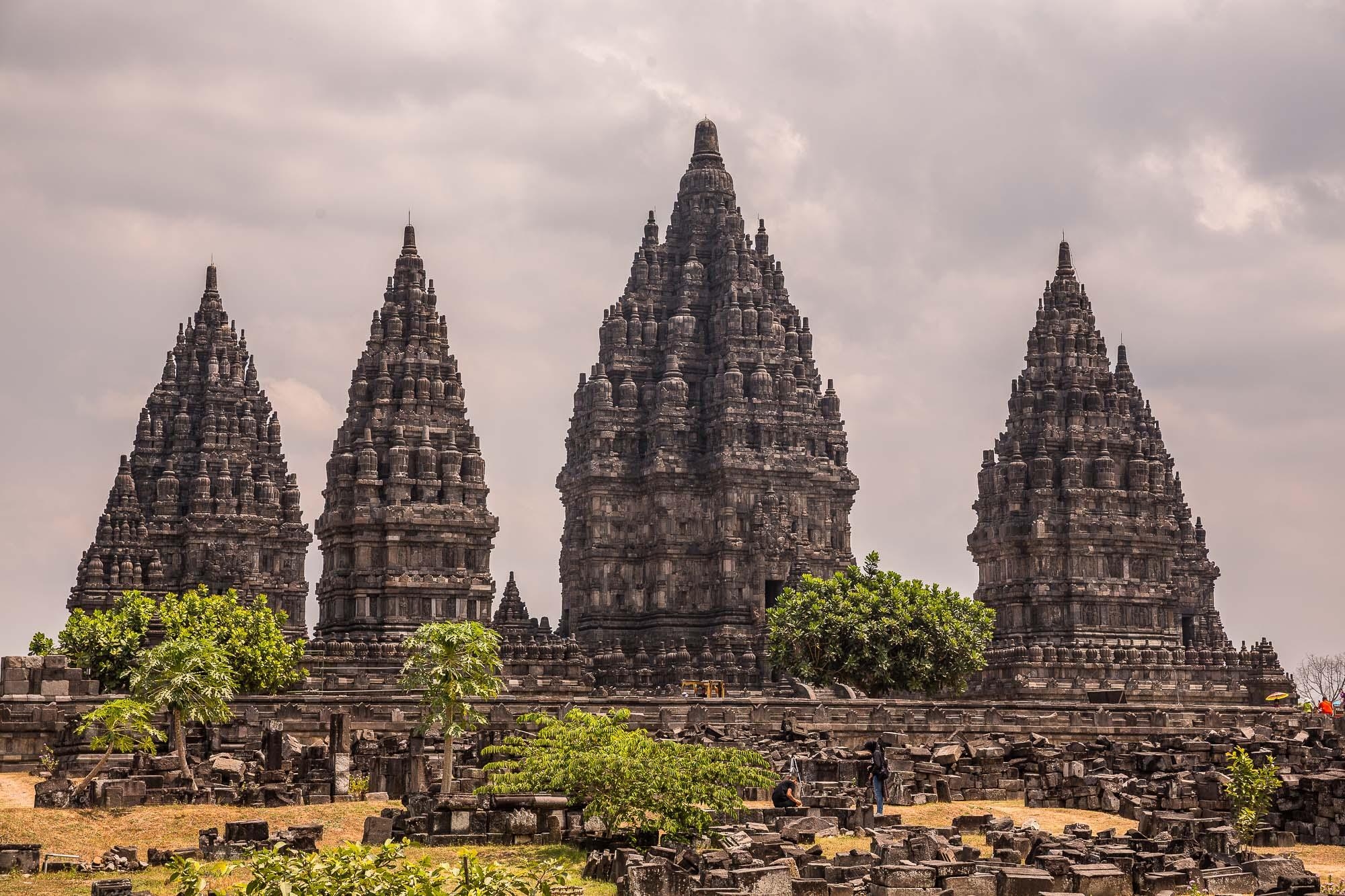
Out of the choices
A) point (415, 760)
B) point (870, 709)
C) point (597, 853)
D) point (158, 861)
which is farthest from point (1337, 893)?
point (870, 709)

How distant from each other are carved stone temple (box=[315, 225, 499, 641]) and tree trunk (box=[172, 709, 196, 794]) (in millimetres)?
29445

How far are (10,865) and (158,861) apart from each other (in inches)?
85.3

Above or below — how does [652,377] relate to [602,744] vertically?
above

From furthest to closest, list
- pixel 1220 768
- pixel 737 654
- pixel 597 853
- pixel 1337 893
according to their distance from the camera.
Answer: pixel 737 654 < pixel 1220 768 < pixel 597 853 < pixel 1337 893

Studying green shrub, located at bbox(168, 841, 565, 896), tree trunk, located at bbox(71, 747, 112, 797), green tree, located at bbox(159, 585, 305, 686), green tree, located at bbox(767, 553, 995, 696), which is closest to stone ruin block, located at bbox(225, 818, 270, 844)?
tree trunk, located at bbox(71, 747, 112, 797)

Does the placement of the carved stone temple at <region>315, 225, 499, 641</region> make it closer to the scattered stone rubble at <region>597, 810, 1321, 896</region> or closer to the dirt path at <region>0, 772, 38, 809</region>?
the dirt path at <region>0, 772, 38, 809</region>

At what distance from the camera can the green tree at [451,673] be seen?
44.4 m

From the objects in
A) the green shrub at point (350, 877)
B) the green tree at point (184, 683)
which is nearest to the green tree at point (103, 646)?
the green tree at point (184, 683)

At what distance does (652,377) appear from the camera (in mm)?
88500

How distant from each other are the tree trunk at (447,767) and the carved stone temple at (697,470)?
123 ft

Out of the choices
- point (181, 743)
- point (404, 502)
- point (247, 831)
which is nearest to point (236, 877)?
point (247, 831)

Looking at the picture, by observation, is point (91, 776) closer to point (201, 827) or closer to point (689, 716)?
point (201, 827)

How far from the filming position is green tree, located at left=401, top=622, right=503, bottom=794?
44.4m

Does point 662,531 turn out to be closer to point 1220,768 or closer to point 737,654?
point 737,654
